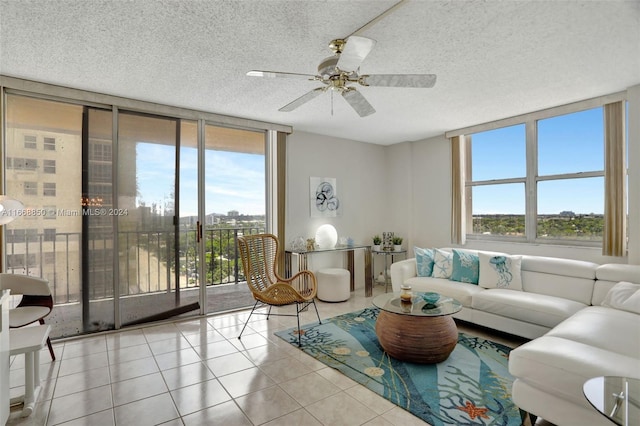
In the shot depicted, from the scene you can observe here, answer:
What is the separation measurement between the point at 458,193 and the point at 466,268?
1357 millimetres

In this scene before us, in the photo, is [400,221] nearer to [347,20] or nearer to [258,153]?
[258,153]

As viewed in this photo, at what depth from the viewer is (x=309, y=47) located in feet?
7.84

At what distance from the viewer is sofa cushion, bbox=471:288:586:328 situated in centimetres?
291

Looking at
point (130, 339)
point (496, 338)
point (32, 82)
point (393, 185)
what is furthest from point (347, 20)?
point (393, 185)

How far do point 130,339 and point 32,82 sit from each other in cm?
262

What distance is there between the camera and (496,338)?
130 inches

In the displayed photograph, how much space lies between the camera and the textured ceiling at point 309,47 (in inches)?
77.4

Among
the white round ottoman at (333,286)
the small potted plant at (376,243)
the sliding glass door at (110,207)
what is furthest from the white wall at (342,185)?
the sliding glass door at (110,207)

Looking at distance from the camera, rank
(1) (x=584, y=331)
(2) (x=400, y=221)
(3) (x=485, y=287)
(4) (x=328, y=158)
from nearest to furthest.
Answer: (1) (x=584, y=331), (3) (x=485, y=287), (4) (x=328, y=158), (2) (x=400, y=221)

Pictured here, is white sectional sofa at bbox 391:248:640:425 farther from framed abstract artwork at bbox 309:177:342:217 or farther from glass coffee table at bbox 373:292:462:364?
framed abstract artwork at bbox 309:177:342:217

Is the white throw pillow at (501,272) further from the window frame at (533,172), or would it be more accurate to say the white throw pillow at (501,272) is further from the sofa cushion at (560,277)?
the window frame at (533,172)

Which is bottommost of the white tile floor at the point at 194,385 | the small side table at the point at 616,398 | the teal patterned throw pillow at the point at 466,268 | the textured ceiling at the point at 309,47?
the white tile floor at the point at 194,385

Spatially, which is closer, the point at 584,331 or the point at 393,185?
the point at 584,331

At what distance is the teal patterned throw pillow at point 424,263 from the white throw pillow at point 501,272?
64cm
